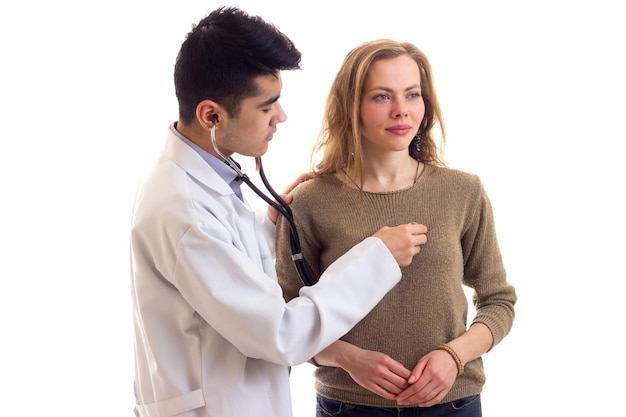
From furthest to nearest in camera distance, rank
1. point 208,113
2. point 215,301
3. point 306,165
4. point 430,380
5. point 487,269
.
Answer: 1. point 306,165
2. point 487,269
3. point 430,380
4. point 208,113
5. point 215,301

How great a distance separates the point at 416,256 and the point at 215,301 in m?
0.51

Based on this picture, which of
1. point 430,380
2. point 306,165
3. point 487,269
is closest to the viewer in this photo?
point 430,380

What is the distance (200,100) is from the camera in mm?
1650

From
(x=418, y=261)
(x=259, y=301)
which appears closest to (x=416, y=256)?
(x=418, y=261)

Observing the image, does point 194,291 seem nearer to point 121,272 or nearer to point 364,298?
point 364,298

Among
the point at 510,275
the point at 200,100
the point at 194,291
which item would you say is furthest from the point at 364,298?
the point at 510,275

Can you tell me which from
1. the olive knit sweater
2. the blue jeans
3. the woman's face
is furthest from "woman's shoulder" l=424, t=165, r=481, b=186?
the blue jeans

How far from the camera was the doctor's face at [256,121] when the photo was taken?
1.65 meters

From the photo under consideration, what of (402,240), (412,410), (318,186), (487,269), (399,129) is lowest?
(412,410)

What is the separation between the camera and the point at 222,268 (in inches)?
60.7

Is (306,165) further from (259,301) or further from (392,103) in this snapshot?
(259,301)

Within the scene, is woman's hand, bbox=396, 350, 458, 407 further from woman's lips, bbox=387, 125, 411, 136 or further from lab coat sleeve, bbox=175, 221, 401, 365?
woman's lips, bbox=387, 125, 411, 136

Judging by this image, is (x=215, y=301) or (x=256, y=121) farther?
(x=256, y=121)

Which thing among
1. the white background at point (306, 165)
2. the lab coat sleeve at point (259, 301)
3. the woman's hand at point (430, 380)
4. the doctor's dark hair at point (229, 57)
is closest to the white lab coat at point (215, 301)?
the lab coat sleeve at point (259, 301)
